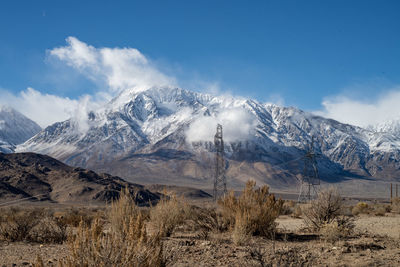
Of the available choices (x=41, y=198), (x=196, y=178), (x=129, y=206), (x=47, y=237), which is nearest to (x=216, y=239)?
(x=129, y=206)

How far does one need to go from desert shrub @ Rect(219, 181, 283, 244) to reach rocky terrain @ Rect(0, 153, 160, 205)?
6145cm

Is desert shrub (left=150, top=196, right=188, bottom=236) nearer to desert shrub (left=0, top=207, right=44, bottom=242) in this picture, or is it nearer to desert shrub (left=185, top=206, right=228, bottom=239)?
desert shrub (left=185, top=206, right=228, bottom=239)

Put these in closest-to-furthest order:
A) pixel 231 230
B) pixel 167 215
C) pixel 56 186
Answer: pixel 231 230 < pixel 167 215 < pixel 56 186

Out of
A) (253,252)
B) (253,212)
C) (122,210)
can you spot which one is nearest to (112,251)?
(253,252)

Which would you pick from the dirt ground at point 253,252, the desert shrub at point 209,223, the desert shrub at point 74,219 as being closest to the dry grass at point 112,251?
the dirt ground at point 253,252

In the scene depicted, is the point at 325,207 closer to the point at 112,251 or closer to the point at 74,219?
the point at 74,219

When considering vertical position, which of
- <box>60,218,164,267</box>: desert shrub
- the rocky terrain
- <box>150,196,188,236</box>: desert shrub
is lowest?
the rocky terrain

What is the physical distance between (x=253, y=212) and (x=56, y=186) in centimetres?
8743

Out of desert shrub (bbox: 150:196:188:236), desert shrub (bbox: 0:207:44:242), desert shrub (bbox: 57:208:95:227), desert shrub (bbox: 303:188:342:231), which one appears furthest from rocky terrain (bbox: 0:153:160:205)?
desert shrub (bbox: 150:196:188:236)

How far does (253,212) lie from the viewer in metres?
12.1

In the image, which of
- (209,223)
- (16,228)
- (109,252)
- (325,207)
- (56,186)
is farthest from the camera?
(56,186)

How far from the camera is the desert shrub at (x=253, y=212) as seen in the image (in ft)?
38.7

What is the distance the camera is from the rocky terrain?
79.9 metres

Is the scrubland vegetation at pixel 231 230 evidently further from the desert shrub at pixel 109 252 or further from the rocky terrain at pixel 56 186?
the rocky terrain at pixel 56 186
